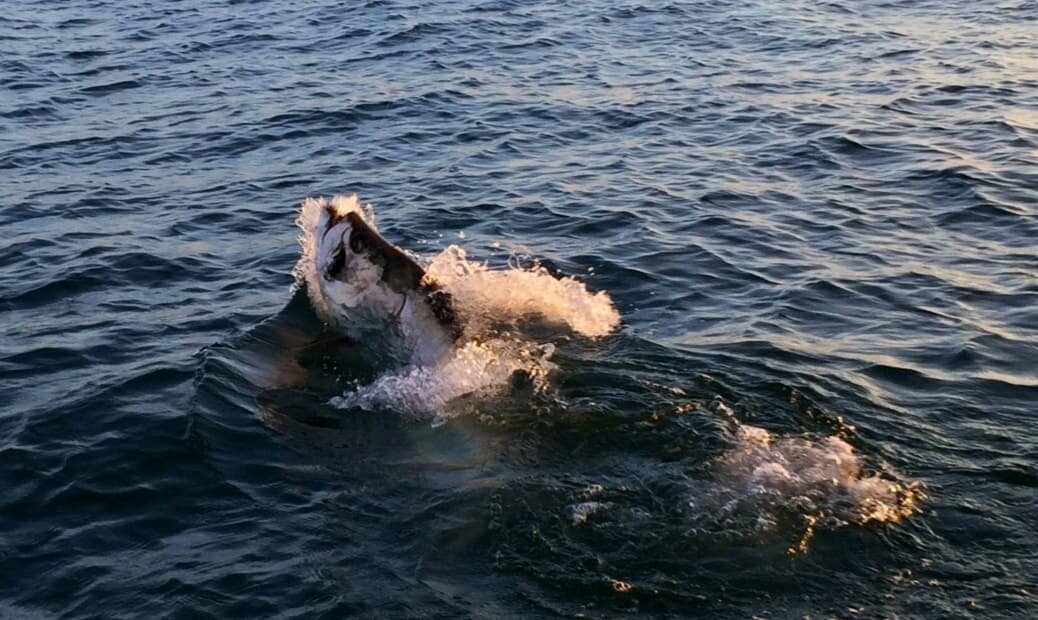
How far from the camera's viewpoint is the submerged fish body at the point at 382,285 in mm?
10289

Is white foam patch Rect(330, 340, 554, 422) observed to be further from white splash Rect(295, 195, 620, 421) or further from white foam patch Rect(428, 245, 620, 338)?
white foam patch Rect(428, 245, 620, 338)

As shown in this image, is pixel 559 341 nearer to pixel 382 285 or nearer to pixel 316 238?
pixel 382 285

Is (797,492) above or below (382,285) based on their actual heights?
below

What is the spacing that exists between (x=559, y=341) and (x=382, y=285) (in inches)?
71.2

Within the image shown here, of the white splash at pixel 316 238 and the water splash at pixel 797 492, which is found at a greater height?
the white splash at pixel 316 238

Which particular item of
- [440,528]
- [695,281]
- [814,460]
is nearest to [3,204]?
[695,281]

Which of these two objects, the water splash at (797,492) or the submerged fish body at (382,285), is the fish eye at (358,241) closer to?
the submerged fish body at (382,285)

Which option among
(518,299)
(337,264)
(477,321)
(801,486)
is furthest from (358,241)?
(801,486)

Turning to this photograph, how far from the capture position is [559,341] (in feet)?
36.7

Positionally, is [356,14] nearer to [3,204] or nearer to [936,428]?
[3,204]

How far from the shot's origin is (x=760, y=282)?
12.9m

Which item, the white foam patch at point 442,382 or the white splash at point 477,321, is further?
the white splash at point 477,321

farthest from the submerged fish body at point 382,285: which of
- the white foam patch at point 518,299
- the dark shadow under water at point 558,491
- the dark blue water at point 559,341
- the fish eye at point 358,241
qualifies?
the white foam patch at point 518,299

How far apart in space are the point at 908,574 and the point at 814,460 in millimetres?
1395
